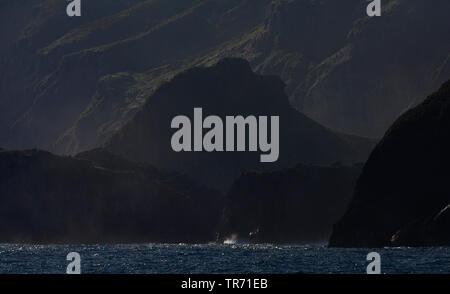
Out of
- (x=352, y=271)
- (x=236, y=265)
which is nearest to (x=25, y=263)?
(x=236, y=265)
